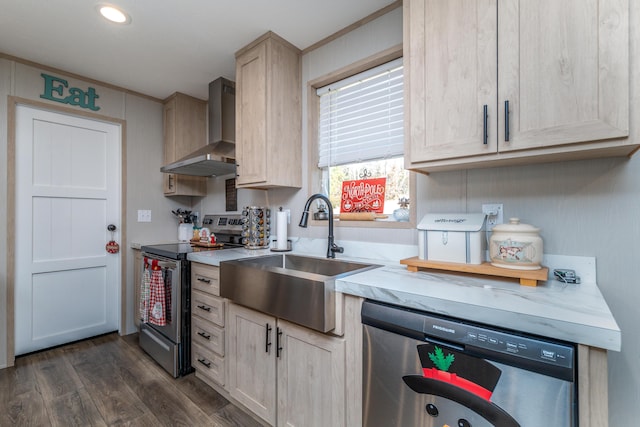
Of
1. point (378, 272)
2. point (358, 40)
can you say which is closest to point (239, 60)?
point (358, 40)

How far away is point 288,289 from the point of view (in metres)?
1.31

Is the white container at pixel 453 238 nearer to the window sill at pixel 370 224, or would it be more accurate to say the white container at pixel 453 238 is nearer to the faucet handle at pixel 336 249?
the window sill at pixel 370 224

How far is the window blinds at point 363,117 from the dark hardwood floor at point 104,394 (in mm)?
1780

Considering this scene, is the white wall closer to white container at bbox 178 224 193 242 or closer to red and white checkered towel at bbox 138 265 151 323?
red and white checkered towel at bbox 138 265 151 323

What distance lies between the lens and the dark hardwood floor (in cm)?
163

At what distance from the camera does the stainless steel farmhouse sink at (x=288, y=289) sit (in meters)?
1.18

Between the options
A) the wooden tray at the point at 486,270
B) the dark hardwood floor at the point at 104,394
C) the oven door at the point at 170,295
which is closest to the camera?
the wooden tray at the point at 486,270

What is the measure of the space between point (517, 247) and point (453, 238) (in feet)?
0.79

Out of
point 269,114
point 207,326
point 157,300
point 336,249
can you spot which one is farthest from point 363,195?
point 157,300

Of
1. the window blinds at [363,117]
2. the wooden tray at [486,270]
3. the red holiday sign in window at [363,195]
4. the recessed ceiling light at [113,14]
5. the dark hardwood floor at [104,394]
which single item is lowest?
the dark hardwood floor at [104,394]

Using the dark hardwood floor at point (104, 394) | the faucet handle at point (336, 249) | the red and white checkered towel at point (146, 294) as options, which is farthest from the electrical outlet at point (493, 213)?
the red and white checkered towel at point (146, 294)

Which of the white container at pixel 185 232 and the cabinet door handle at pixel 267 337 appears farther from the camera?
the white container at pixel 185 232

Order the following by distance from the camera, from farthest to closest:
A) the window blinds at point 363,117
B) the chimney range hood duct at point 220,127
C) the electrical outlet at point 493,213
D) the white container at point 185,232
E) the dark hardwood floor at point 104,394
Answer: the white container at point 185,232, the chimney range hood duct at point 220,127, the window blinds at point 363,117, the dark hardwood floor at point 104,394, the electrical outlet at point 493,213

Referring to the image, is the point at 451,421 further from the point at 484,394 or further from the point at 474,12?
the point at 474,12
